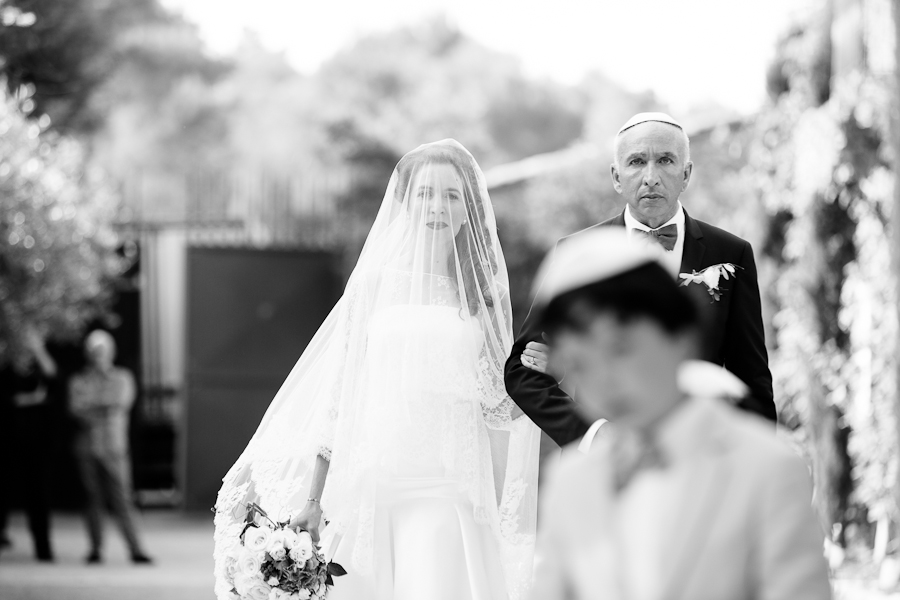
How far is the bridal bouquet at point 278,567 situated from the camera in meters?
3.79

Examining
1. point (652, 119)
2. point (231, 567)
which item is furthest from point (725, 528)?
point (231, 567)

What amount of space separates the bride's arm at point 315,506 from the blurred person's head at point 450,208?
807mm

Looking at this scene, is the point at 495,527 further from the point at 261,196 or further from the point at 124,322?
the point at 261,196

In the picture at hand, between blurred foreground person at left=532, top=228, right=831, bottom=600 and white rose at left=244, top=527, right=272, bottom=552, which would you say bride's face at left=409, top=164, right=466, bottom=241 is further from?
blurred foreground person at left=532, top=228, right=831, bottom=600

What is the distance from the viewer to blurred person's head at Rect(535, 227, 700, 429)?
1.53 m

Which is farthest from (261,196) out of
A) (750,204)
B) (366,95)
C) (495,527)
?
(495,527)

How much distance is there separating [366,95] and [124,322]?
640 inches

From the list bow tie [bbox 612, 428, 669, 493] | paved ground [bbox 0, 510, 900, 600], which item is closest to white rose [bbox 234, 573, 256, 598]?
bow tie [bbox 612, 428, 669, 493]

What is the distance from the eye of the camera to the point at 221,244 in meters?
16.3

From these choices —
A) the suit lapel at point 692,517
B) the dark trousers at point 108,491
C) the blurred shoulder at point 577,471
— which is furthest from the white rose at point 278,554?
the dark trousers at point 108,491

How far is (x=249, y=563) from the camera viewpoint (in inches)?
153

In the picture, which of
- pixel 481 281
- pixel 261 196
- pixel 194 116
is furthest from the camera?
pixel 194 116

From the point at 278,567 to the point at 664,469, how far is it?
2.48 metres

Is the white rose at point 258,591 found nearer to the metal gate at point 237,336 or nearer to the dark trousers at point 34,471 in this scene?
the dark trousers at point 34,471
